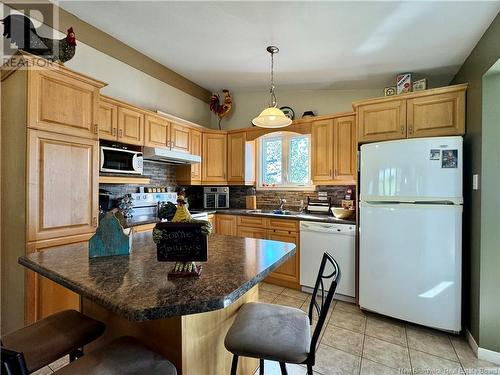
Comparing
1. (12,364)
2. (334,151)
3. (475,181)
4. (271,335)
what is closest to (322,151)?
(334,151)

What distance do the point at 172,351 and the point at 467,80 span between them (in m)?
3.14

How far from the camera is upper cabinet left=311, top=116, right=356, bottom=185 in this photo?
9.84 ft

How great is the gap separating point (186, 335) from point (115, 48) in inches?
122

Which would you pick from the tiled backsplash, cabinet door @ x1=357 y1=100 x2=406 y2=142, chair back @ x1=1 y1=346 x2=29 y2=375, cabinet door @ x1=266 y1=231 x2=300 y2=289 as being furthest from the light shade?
chair back @ x1=1 y1=346 x2=29 y2=375

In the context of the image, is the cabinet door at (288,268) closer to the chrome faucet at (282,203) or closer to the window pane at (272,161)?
the chrome faucet at (282,203)

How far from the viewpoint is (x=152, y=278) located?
970 mm

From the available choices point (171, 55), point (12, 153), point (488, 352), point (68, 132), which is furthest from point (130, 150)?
point (488, 352)

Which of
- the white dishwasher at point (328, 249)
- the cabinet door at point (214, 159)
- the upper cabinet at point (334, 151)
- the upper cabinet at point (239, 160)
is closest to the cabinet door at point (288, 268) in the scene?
the white dishwasher at point (328, 249)

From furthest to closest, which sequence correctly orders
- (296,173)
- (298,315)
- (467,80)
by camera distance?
(296,173) < (467,80) < (298,315)

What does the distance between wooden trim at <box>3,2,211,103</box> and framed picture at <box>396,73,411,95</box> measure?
9.44 ft

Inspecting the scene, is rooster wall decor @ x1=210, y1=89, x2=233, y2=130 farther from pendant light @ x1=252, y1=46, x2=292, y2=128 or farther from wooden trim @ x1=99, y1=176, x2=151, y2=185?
wooden trim @ x1=99, y1=176, x2=151, y2=185

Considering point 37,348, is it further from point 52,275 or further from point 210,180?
point 210,180

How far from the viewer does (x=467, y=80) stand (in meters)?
2.30

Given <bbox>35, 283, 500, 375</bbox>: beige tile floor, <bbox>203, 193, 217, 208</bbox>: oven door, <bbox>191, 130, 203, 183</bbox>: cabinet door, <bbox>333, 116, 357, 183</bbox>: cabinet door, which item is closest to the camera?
<bbox>35, 283, 500, 375</bbox>: beige tile floor
